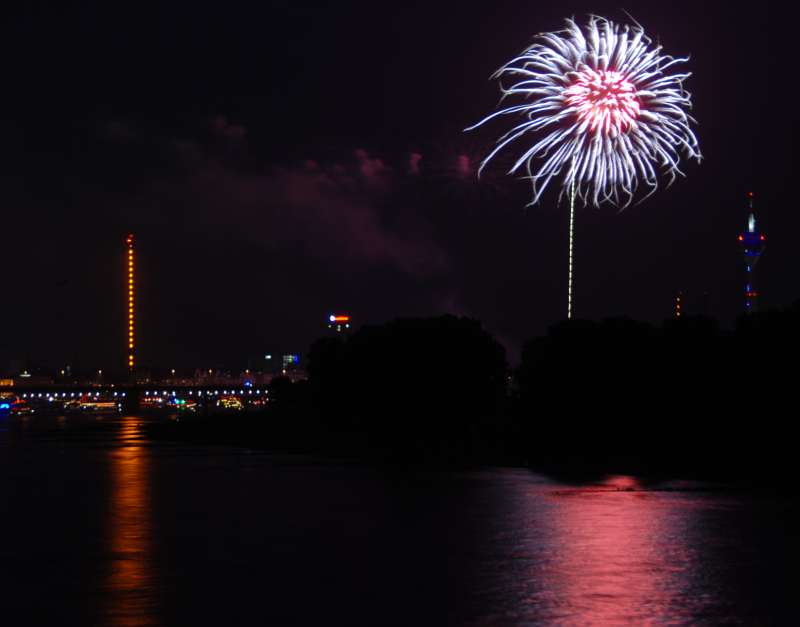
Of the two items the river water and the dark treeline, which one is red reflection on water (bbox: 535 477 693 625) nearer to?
the river water

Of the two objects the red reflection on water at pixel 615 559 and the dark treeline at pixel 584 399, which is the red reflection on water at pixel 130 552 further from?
the dark treeline at pixel 584 399

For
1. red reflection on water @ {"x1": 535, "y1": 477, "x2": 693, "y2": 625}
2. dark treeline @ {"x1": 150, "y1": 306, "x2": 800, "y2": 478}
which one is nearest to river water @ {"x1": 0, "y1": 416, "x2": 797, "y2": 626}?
red reflection on water @ {"x1": 535, "y1": 477, "x2": 693, "y2": 625}

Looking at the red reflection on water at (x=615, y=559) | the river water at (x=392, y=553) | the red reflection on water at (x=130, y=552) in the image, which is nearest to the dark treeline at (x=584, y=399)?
the river water at (x=392, y=553)

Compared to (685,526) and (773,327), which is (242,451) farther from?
(685,526)

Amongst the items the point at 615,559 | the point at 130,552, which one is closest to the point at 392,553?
the point at 615,559

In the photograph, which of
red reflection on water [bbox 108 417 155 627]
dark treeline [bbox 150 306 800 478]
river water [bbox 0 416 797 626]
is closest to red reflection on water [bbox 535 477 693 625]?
river water [bbox 0 416 797 626]

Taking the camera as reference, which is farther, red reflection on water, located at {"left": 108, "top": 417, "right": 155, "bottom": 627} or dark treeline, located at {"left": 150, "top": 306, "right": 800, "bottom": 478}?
dark treeline, located at {"left": 150, "top": 306, "right": 800, "bottom": 478}

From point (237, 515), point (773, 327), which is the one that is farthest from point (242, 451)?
point (237, 515)

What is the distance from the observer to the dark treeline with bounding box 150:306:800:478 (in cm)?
6694

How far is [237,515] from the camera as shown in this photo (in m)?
40.8

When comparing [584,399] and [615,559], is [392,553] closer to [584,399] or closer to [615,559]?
[615,559]

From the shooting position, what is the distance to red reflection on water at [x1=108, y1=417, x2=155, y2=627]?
79.2 ft

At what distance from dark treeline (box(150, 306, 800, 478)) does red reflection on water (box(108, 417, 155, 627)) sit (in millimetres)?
21945

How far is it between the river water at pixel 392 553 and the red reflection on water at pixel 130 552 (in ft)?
0.26
